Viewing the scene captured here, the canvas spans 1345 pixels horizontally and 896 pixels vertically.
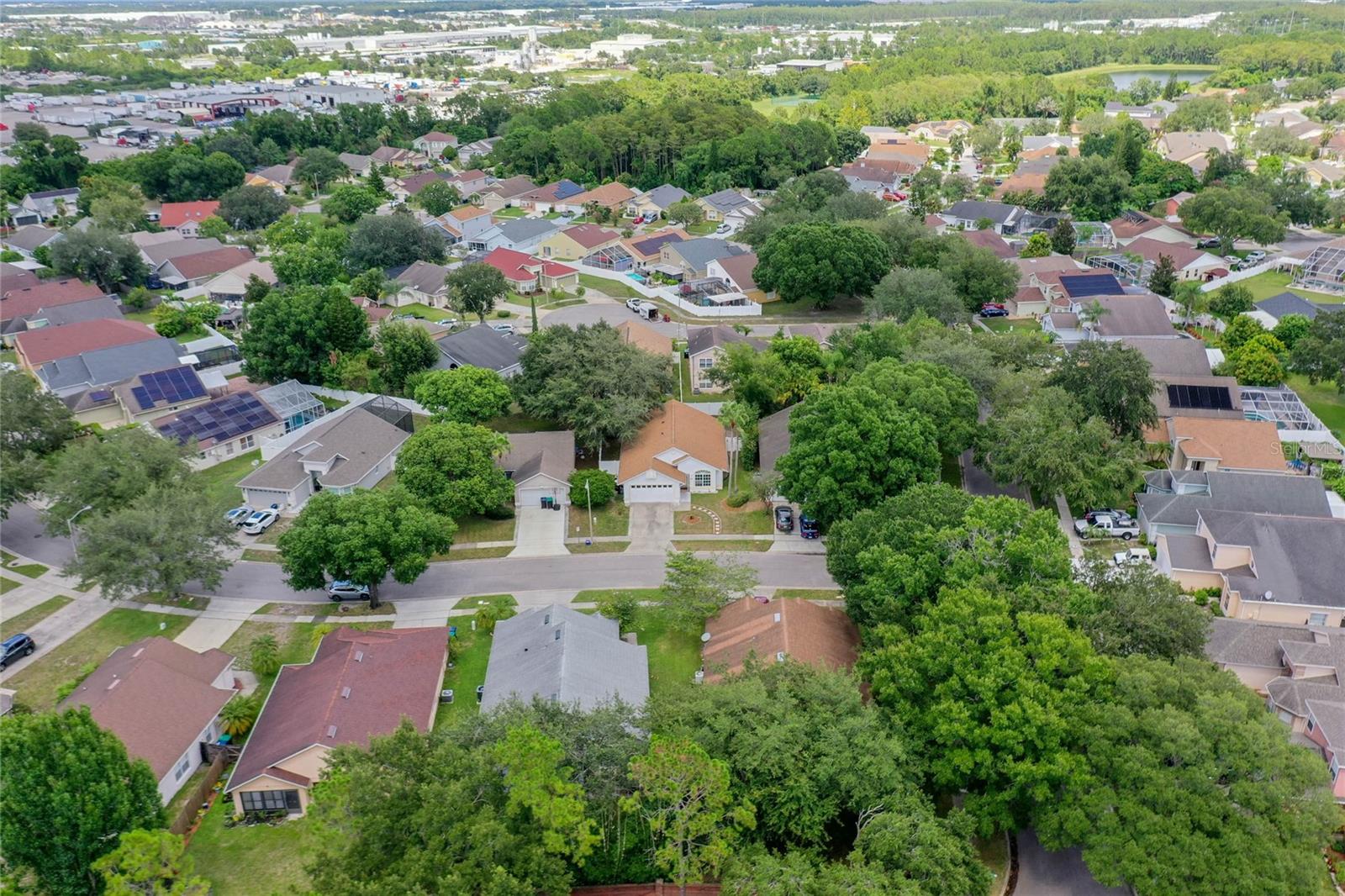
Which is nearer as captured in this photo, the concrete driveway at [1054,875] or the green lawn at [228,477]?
the concrete driveway at [1054,875]

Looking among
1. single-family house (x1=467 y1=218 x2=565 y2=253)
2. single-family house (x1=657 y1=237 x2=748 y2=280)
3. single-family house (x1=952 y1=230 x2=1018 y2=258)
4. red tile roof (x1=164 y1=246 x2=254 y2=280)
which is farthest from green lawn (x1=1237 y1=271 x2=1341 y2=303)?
red tile roof (x1=164 y1=246 x2=254 y2=280)

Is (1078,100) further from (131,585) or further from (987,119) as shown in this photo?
(131,585)

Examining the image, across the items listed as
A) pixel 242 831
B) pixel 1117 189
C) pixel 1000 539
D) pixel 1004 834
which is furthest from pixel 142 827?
pixel 1117 189

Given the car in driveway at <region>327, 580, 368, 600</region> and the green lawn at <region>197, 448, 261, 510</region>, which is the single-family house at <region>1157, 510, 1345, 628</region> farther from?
the green lawn at <region>197, 448, 261, 510</region>

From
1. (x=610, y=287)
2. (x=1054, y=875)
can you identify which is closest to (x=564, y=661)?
(x=1054, y=875)

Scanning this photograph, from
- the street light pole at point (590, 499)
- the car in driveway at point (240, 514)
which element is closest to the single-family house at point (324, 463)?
the car in driveway at point (240, 514)

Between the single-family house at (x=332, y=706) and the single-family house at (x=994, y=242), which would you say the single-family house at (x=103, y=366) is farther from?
the single-family house at (x=994, y=242)

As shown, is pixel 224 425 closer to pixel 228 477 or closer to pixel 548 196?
pixel 228 477
